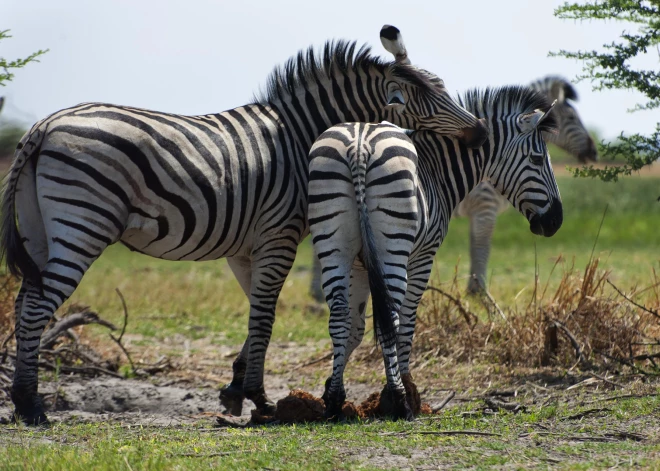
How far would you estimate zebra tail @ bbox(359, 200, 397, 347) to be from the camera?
5812 millimetres

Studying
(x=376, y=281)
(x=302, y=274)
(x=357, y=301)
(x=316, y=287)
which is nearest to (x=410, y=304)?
(x=357, y=301)

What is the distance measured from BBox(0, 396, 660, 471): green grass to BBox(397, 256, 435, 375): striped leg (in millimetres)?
717

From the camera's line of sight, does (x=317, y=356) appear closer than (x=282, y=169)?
No

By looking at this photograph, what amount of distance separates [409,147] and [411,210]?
57 centimetres

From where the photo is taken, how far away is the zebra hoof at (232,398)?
23.7 feet

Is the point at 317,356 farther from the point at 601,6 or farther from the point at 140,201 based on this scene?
the point at 601,6

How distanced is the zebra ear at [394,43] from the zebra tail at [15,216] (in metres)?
2.95

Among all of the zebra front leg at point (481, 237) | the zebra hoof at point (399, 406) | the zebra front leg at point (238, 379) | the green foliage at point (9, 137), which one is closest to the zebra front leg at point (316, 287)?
the zebra front leg at point (481, 237)

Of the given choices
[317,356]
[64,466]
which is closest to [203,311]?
[317,356]

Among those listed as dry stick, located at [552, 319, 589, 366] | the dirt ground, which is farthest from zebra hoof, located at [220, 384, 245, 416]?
dry stick, located at [552, 319, 589, 366]

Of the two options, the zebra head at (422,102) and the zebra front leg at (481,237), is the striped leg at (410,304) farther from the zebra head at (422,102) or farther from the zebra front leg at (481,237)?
the zebra front leg at (481,237)

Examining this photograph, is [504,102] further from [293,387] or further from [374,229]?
[293,387]

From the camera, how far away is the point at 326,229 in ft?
19.5

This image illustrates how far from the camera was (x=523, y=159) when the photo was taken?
723 cm
